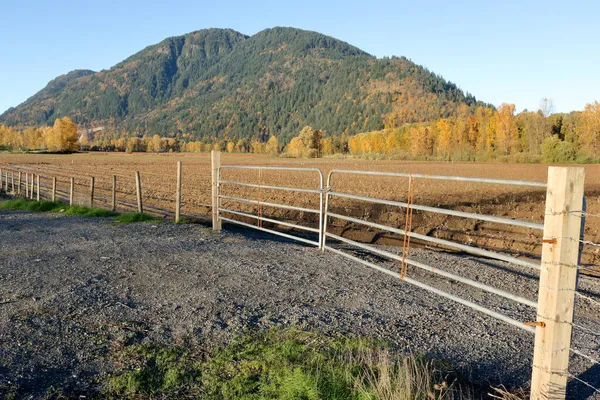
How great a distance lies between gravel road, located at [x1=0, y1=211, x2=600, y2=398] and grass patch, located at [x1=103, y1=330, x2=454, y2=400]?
267 mm

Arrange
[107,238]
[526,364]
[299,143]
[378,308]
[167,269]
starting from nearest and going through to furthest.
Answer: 1. [526,364]
2. [378,308]
3. [167,269]
4. [107,238]
5. [299,143]

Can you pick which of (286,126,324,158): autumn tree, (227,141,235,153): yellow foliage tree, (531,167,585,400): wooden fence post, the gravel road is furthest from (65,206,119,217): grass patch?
(227,141,235,153): yellow foliage tree

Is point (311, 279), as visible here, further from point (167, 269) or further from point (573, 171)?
point (573, 171)

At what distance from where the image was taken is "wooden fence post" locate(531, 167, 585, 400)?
314 cm

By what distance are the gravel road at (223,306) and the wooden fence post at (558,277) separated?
0.57 metres

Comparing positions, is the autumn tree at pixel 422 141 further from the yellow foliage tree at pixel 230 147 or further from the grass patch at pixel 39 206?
the grass patch at pixel 39 206

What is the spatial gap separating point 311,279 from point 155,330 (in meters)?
2.46

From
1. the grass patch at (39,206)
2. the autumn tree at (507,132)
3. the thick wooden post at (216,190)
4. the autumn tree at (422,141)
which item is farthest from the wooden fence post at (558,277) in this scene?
the autumn tree at (422,141)

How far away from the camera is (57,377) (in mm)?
3535

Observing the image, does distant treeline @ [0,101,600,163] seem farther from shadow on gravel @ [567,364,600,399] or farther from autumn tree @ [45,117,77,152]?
shadow on gravel @ [567,364,600,399]

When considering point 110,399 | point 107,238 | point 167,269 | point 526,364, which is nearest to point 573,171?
point 526,364

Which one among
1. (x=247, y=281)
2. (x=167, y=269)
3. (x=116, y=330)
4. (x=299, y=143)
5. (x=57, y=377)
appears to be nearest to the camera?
(x=57, y=377)

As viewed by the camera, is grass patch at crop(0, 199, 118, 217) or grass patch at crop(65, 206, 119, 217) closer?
grass patch at crop(65, 206, 119, 217)

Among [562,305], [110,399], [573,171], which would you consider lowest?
[110,399]
